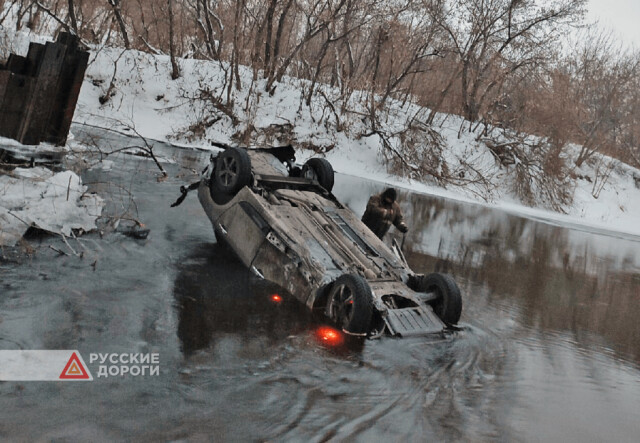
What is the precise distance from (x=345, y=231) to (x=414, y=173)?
17097 millimetres

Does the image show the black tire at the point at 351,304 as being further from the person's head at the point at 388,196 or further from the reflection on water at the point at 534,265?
the person's head at the point at 388,196

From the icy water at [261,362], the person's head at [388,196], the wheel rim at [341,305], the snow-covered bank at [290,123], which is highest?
the snow-covered bank at [290,123]

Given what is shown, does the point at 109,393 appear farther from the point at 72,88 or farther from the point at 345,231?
the point at 72,88

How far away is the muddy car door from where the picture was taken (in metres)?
6.89

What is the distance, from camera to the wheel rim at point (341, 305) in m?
5.93

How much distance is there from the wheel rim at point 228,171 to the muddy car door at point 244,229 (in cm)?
43

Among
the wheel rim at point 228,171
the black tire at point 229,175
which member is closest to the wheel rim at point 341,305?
the black tire at point 229,175

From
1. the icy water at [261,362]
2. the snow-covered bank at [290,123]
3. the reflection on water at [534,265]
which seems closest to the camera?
the icy water at [261,362]

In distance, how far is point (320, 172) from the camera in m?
8.80

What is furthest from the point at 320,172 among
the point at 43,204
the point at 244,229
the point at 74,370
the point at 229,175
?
the point at 74,370

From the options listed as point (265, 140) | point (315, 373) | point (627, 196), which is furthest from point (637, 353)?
point (627, 196)

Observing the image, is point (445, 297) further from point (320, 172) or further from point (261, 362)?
point (320, 172)

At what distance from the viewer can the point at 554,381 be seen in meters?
5.96

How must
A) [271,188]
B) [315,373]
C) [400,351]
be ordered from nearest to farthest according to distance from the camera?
[315,373] → [400,351] → [271,188]
